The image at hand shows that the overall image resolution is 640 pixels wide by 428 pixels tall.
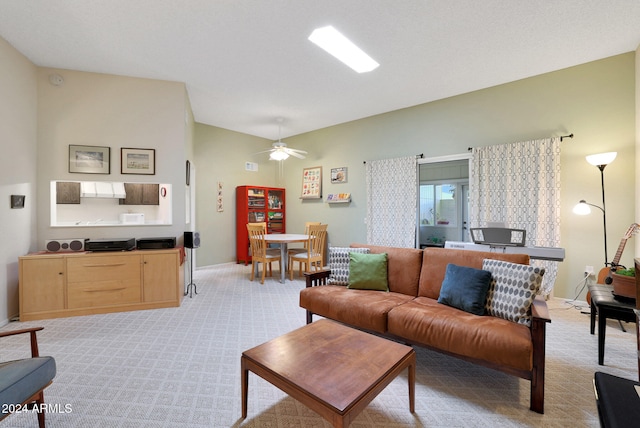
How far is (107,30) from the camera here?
8.71 feet

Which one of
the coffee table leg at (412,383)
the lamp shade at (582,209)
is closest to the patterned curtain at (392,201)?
the lamp shade at (582,209)

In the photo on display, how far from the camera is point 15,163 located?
9.57 ft

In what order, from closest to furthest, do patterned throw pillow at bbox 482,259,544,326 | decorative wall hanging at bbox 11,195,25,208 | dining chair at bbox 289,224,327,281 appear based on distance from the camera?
patterned throw pillow at bbox 482,259,544,326 → decorative wall hanging at bbox 11,195,25,208 → dining chair at bbox 289,224,327,281

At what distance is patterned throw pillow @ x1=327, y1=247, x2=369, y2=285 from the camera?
9.15 ft

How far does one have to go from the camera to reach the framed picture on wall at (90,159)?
3336 millimetres

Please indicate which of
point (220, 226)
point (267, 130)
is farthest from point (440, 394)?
point (267, 130)

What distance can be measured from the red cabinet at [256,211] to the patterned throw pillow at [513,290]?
4.83 metres

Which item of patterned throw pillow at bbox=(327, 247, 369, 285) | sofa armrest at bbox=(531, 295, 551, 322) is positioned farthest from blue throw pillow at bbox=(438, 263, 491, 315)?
patterned throw pillow at bbox=(327, 247, 369, 285)

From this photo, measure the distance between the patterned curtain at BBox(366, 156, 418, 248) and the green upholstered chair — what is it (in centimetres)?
434

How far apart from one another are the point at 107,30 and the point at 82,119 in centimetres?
127

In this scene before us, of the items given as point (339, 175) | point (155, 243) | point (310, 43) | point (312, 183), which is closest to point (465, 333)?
point (310, 43)

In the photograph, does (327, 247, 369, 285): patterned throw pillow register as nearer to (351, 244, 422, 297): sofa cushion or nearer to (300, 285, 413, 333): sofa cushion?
(300, 285, 413, 333): sofa cushion

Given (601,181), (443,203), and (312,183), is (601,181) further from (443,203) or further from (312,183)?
(312,183)

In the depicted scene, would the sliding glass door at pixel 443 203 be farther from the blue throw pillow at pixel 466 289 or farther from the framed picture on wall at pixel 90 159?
the framed picture on wall at pixel 90 159
